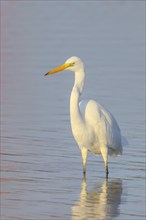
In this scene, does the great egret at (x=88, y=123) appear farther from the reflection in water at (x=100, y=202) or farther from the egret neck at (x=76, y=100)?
the reflection in water at (x=100, y=202)

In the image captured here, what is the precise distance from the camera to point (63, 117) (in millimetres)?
17953

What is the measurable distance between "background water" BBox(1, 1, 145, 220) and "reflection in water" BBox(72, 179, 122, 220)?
11 mm

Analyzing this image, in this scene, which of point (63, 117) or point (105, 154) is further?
point (63, 117)

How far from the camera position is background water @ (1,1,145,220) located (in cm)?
1204

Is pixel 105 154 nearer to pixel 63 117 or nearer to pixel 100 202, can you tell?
pixel 100 202

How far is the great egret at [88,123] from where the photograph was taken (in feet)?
45.6

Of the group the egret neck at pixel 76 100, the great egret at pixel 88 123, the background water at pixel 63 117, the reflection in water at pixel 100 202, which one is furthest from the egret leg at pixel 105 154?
the egret neck at pixel 76 100

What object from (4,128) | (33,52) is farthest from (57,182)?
(33,52)

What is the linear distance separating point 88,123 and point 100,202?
2184 mm

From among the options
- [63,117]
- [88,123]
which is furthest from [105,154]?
[63,117]

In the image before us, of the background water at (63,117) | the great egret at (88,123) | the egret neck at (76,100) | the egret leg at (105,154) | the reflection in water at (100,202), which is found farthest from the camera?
the egret leg at (105,154)

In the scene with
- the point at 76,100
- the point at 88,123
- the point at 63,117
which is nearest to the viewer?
the point at 76,100

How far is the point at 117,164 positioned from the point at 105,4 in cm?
3016

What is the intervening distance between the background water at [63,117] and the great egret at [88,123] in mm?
320
